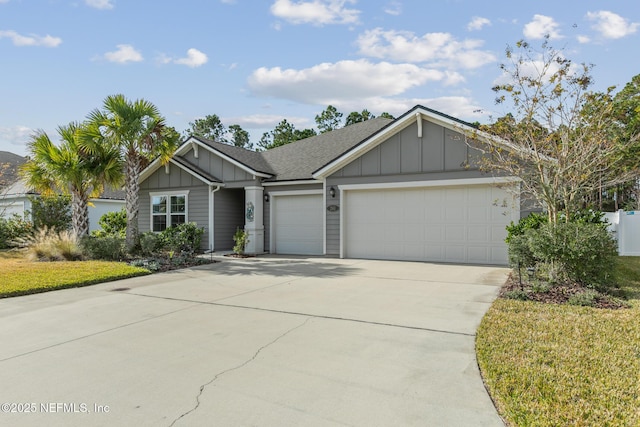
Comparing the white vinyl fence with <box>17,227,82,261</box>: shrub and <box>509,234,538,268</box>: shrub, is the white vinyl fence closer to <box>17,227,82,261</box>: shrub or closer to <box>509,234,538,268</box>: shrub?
<box>509,234,538,268</box>: shrub

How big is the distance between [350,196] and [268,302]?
23.6 feet

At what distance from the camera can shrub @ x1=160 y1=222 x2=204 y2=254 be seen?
13.4 meters

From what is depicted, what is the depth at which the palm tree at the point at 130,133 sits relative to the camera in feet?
39.3

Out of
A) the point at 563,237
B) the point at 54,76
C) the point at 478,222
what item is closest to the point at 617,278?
the point at 563,237

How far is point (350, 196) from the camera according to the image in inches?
516

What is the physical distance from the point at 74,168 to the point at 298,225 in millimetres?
7670

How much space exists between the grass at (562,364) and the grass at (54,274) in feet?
27.0

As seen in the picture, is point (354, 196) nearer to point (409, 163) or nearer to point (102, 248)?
point (409, 163)

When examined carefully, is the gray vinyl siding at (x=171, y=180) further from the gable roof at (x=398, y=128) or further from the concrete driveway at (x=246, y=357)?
the concrete driveway at (x=246, y=357)

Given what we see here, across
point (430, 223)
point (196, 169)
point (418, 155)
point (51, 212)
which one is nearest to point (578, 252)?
point (430, 223)

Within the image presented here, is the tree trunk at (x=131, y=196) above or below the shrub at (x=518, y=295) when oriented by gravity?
above

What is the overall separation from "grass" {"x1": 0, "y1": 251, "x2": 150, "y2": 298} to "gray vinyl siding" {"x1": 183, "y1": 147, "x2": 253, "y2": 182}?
583 centimetres

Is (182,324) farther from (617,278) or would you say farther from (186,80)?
(186,80)

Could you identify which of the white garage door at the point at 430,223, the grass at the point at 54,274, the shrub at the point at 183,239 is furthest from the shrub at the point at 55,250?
the white garage door at the point at 430,223
